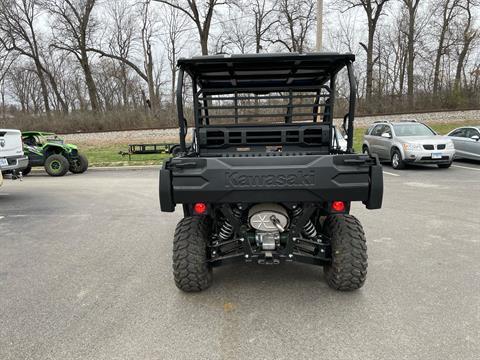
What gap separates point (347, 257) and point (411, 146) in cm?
894

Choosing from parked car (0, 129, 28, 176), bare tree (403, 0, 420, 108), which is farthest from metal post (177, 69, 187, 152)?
bare tree (403, 0, 420, 108)

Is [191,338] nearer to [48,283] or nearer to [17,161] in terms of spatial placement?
[48,283]

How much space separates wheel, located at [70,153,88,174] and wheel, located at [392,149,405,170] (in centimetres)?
1052

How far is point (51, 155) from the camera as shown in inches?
472

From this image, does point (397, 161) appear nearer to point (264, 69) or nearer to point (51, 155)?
point (264, 69)

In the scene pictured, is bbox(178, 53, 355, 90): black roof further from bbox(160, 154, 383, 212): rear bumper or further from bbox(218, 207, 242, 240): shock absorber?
bbox(218, 207, 242, 240): shock absorber

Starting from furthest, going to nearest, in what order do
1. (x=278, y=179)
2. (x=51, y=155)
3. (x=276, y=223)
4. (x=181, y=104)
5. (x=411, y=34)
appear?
(x=411, y=34), (x=51, y=155), (x=181, y=104), (x=276, y=223), (x=278, y=179)

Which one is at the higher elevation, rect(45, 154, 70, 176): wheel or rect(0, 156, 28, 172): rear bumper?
rect(0, 156, 28, 172): rear bumper

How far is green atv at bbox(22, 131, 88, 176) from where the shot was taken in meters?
11.9

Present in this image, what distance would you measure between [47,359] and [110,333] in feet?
1.42

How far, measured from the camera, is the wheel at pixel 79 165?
12.5 metres

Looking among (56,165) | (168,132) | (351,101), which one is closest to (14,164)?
(56,165)

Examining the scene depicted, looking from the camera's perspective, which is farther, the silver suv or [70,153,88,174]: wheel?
[70,153,88,174]: wheel

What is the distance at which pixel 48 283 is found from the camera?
3617 millimetres
